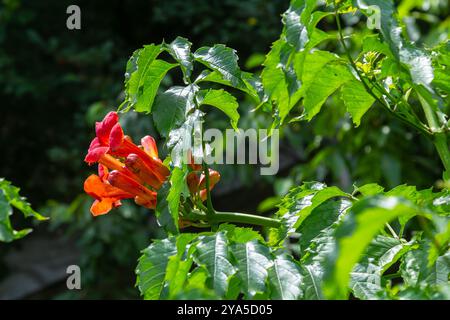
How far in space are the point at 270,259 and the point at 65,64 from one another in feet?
13.2

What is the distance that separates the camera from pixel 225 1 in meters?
5.01

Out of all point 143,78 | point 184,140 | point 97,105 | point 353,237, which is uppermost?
point 97,105

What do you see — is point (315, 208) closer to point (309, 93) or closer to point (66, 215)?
point (309, 93)

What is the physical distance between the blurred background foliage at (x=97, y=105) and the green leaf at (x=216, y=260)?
2867 mm

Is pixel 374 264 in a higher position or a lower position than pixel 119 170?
lower

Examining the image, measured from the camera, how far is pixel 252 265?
39.8 inches

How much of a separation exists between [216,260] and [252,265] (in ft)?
0.17

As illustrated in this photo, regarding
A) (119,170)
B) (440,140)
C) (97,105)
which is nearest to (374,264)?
(440,140)

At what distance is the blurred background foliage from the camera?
413cm

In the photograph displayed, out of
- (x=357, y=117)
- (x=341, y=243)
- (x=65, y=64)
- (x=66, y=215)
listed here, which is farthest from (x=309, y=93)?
(x=65, y=64)

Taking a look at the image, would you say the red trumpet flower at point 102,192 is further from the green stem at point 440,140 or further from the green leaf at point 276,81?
the green stem at point 440,140

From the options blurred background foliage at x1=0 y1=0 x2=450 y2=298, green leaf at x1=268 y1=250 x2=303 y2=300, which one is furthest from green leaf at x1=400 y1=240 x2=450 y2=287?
blurred background foliage at x1=0 y1=0 x2=450 y2=298

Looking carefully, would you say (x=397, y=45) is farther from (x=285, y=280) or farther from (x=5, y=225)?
(x=5, y=225)

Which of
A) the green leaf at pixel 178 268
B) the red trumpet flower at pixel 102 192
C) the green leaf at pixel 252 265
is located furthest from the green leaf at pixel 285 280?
the red trumpet flower at pixel 102 192
